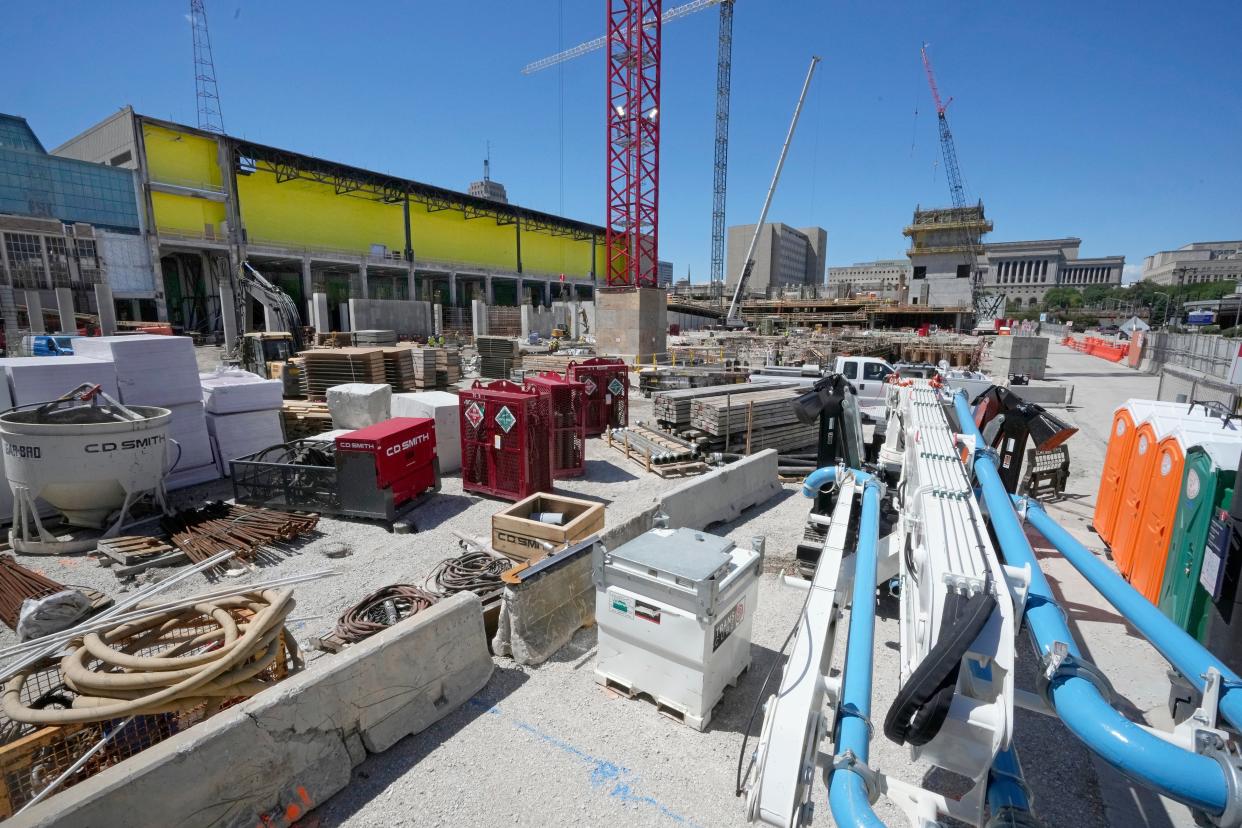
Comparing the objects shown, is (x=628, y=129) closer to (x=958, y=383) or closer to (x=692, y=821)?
(x=958, y=383)

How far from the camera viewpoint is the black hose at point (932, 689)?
1812 millimetres

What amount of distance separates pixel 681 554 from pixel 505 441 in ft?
17.3

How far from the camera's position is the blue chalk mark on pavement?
353 cm

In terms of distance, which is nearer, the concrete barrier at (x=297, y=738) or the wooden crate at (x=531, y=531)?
the concrete barrier at (x=297, y=738)

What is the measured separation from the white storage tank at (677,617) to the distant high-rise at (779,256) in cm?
11154

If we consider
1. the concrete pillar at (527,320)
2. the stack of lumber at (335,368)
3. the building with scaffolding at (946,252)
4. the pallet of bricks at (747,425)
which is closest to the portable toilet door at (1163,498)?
the pallet of bricks at (747,425)

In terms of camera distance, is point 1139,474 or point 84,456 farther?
point 84,456

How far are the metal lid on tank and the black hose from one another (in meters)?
2.02

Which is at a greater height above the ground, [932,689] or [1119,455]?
[932,689]

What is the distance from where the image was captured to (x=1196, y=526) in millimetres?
4918

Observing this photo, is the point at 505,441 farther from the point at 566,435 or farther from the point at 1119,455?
the point at 1119,455

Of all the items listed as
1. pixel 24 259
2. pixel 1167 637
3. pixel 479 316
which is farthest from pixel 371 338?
pixel 1167 637

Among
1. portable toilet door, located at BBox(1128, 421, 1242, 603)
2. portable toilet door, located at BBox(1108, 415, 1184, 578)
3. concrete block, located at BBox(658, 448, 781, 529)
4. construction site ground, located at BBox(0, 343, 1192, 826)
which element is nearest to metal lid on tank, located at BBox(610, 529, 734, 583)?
construction site ground, located at BBox(0, 343, 1192, 826)

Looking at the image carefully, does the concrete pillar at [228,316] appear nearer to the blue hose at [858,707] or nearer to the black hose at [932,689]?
the blue hose at [858,707]
